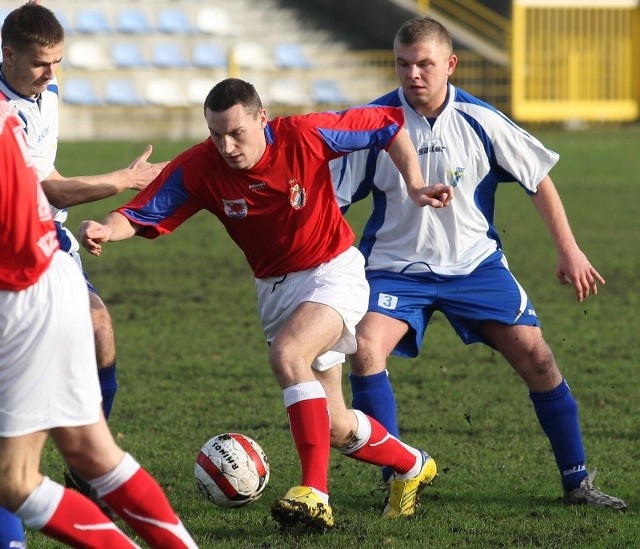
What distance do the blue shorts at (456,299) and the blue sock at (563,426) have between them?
325 mm

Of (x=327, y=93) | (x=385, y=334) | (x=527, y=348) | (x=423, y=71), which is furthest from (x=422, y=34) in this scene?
(x=327, y=93)

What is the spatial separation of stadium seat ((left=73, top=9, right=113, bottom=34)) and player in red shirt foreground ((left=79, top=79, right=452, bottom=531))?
2466cm

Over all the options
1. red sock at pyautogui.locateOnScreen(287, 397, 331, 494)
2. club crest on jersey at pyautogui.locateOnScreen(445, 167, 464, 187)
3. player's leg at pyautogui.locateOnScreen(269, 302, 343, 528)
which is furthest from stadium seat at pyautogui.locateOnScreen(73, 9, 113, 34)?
red sock at pyautogui.locateOnScreen(287, 397, 331, 494)

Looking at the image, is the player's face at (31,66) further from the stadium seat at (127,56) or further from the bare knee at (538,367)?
the stadium seat at (127,56)

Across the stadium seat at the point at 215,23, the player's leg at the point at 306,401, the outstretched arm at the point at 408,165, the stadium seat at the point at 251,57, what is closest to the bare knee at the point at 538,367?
the outstretched arm at the point at 408,165

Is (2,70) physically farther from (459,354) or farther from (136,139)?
(136,139)

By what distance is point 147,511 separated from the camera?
3.62m

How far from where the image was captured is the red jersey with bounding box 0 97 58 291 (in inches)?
136

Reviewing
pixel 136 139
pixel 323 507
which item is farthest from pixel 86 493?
pixel 136 139

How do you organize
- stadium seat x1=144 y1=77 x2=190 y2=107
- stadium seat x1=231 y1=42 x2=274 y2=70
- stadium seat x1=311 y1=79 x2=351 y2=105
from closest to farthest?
stadium seat x1=144 y1=77 x2=190 y2=107 < stadium seat x1=311 y1=79 x2=351 y2=105 < stadium seat x1=231 y1=42 x2=274 y2=70

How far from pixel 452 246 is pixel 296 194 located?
3.08ft

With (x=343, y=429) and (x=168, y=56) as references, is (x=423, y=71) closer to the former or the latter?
(x=343, y=429)

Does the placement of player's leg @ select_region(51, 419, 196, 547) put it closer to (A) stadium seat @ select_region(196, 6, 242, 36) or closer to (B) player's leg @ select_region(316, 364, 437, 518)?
(B) player's leg @ select_region(316, 364, 437, 518)

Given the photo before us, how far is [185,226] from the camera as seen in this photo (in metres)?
14.7
